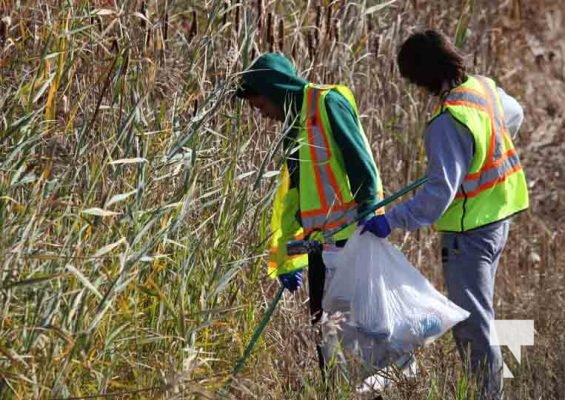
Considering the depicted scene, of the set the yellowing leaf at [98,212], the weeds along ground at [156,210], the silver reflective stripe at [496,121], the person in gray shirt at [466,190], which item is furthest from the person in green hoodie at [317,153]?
the yellowing leaf at [98,212]

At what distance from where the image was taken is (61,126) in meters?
5.01

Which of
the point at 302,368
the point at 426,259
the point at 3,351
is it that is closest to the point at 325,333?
the point at 302,368

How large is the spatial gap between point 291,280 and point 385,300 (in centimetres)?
60

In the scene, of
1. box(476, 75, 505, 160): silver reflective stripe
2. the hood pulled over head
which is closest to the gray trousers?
box(476, 75, 505, 160): silver reflective stripe

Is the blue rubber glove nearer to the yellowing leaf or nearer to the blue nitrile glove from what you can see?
the blue nitrile glove

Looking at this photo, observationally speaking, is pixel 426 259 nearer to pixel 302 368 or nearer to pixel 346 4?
pixel 346 4

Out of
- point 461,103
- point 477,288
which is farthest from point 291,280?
point 461,103

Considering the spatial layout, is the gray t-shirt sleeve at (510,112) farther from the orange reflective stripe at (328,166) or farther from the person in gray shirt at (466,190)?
the orange reflective stripe at (328,166)

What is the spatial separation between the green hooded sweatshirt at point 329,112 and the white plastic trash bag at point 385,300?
0.62 ft

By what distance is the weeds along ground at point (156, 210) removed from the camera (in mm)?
4098

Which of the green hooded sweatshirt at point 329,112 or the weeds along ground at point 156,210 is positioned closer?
the weeds along ground at point 156,210

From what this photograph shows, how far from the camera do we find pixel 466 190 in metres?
5.01

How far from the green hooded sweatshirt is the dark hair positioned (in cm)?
29

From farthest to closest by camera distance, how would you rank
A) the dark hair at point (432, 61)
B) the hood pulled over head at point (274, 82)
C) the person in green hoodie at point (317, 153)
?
the hood pulled over head at point (274, 82)
the person in green hoodie at point (317, 153)
the dark hair at point (432, 61)
